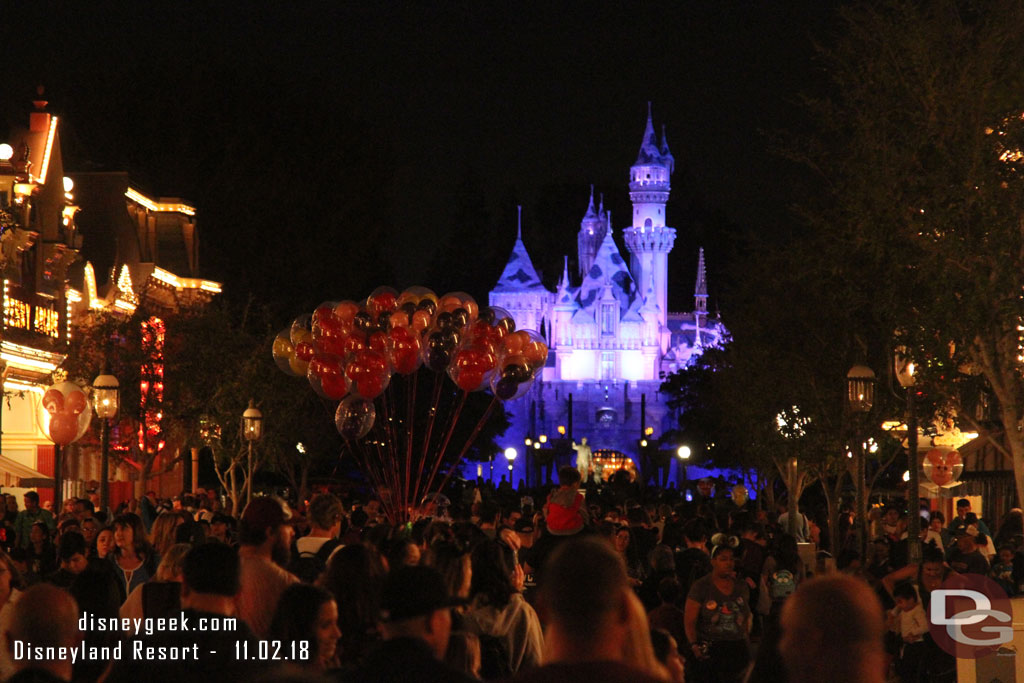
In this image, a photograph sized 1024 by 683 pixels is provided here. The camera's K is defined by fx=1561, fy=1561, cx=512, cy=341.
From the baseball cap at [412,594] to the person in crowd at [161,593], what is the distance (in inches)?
102

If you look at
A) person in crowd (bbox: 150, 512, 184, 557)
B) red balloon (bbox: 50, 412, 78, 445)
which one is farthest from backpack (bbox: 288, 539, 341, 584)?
red balloon (bbox: 50, 412, 78, 445)

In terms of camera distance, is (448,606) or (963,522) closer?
(448,606)

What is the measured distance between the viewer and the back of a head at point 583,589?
456cm

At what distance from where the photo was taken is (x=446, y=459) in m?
62.2

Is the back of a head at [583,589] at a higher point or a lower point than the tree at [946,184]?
lower

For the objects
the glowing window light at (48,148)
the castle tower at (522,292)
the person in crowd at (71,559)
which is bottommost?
the person in crowd at (71,559)

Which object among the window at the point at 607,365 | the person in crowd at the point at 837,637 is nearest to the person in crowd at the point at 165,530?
the person in crowd at the point at 837,637

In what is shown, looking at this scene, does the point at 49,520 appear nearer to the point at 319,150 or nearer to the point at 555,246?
the point at 319,150

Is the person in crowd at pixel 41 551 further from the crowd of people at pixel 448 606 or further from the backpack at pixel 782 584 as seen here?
the backpack at pixel 782 584

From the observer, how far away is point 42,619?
5461 millimetres

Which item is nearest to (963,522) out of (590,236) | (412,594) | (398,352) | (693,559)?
(398,352)

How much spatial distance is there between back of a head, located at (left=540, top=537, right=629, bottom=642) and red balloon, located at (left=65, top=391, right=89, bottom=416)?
1705 cm

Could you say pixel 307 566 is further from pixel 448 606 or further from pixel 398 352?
pixel 398 352

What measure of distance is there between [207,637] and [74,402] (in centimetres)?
1623
